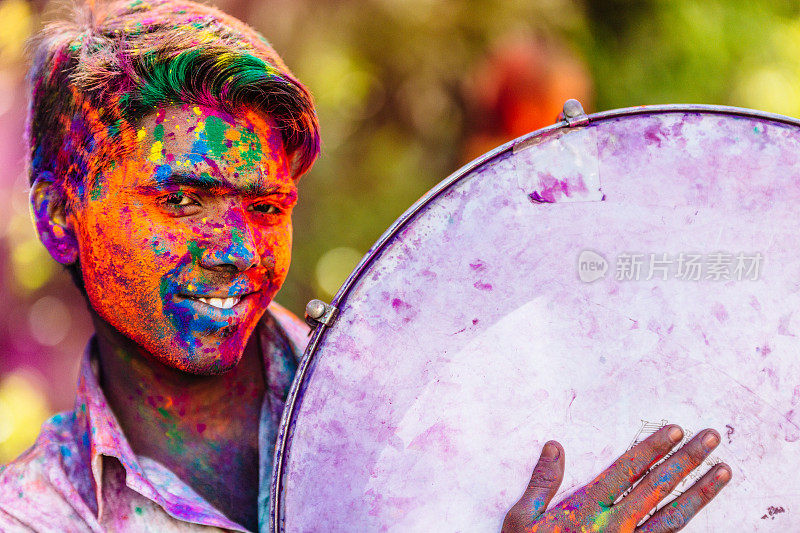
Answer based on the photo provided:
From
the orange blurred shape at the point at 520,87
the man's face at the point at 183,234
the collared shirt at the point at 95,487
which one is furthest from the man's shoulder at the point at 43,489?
the orange blurred shape at the point at 520,87

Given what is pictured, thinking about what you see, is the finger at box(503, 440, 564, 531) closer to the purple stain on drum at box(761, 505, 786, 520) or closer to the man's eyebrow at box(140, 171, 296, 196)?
the purple stain on drum at box(761, 505, 786, 520)

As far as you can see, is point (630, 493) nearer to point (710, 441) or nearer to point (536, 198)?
point (710, 441)

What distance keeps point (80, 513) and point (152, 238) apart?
555 mm

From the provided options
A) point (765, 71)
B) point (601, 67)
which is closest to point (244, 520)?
point (601, 67)

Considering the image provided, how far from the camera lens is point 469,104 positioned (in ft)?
16.4

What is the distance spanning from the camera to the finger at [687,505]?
1.30 m

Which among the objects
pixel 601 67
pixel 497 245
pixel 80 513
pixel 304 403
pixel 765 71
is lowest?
pixel 80 513

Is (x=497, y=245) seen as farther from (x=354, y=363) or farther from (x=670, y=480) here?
(x=670, y=480)

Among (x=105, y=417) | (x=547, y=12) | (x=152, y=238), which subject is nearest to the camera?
(x=152, y=238)

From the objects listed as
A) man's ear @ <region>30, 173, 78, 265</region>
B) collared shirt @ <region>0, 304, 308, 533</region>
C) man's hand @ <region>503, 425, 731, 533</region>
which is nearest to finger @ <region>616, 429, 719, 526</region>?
man's hand @ <region>503, 425, 731, 533</region>

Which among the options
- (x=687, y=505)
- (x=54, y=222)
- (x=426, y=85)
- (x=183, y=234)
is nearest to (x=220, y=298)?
(x=183, y=234)

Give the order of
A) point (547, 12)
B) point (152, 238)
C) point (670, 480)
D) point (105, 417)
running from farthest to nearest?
point (547, 12) → point (105, 417) → point (152, 238) → point (670, 480)

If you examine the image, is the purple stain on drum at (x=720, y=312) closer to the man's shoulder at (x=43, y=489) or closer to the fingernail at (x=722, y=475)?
the fingernail at (x=722, y=475)

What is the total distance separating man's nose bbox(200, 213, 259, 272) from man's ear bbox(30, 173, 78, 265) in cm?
35
